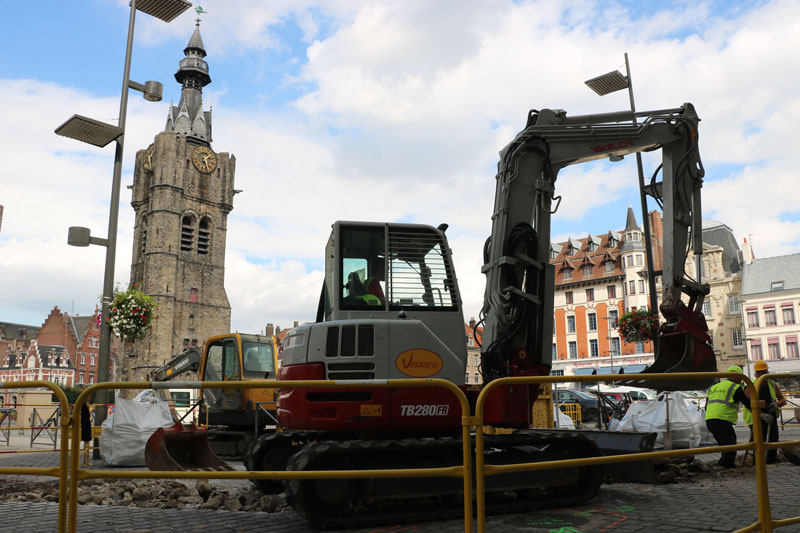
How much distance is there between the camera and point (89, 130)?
12406 mm

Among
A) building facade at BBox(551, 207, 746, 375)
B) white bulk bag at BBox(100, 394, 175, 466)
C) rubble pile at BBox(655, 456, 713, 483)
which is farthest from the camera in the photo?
building facade at BBox(551, 207, 746, 375)

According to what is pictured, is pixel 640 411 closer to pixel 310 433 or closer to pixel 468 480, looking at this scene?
pixel 310 433

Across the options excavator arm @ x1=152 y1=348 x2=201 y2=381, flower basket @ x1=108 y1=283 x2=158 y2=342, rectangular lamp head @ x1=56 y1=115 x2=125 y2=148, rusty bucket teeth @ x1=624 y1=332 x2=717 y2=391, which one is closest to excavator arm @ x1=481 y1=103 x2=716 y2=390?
rusty bucket teeth @ x1=624 y1=332 x2=717 y2=391

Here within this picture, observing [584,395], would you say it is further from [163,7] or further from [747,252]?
[747,252]

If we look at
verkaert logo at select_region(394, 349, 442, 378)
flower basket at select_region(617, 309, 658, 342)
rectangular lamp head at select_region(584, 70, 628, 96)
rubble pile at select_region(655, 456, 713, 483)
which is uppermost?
rectangular lamp head at select_region(584, 70, 628, 96)

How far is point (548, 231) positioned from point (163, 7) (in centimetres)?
980

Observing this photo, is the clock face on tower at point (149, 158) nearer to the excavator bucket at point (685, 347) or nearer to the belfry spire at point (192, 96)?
the belfry spire at point (192, 96)

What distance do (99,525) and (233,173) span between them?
258 feet

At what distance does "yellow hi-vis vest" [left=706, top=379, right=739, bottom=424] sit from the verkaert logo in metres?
5.98

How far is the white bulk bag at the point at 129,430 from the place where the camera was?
489 inches

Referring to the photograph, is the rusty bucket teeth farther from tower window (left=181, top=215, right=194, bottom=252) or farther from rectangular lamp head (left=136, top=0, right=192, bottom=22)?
tower window (left=181, top=215, right=194, bottom=252)

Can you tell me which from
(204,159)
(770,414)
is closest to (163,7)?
(770,414)

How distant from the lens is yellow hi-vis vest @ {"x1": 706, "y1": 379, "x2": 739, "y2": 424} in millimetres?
10086

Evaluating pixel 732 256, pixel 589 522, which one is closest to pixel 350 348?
pixel 589 522
